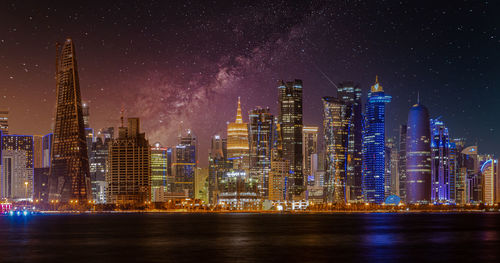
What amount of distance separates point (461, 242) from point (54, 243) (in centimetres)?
6039

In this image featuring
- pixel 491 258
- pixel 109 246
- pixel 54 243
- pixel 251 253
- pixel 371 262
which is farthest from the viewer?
pixel 54 243

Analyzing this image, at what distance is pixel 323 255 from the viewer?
76625mm

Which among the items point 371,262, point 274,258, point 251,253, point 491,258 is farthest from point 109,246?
point 491,258

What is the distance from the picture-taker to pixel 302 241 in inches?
3927

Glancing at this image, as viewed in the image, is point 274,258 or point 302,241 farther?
point 302,241

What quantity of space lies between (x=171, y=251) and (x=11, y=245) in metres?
25.9

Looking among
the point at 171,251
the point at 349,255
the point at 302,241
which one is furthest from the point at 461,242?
the point at 171,251

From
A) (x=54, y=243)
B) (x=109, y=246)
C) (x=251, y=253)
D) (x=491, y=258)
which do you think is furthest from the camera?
(x=54, y=243)

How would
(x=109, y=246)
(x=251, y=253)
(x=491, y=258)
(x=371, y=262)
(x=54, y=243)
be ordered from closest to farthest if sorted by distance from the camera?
(x=371, y=262) → (x=491, y=258) → (x=251, y=253) → (x=109, y=246) → (x=54, y=243)

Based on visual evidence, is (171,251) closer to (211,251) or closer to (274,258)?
(211,251)

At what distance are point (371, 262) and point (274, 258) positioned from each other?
1061cm

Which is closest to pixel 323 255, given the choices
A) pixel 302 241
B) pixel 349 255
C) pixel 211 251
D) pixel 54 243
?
pixel 349 255

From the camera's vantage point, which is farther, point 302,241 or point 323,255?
point 302,241

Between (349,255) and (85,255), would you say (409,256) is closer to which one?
(349,255)
